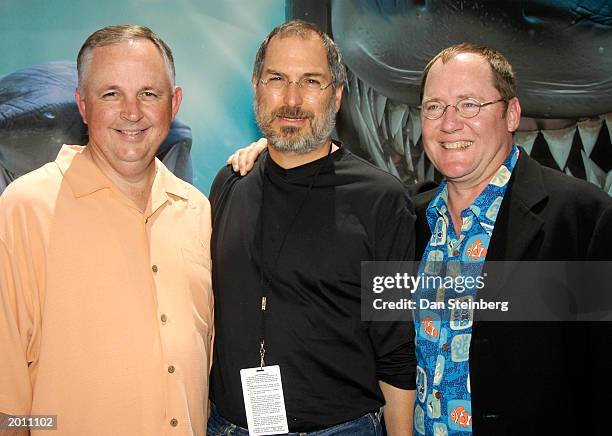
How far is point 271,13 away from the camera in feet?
10.7

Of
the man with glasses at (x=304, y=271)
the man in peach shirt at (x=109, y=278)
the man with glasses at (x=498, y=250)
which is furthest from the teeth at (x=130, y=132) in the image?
the man with glasses at (x=498, y=250)

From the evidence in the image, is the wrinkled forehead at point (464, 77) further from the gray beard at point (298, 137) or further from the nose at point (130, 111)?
the nose at point (130, 111)

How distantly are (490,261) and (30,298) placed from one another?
4.38 feet

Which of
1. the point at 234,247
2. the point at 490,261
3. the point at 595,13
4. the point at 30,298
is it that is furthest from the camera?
the point at 595,13

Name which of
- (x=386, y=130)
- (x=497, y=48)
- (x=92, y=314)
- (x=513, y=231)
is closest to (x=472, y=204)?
(x=513, y=231)

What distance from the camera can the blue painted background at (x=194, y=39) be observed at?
10.7ft

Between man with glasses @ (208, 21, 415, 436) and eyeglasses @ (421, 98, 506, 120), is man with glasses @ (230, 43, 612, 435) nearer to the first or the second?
eyeglasses @ (421, 98, 506, 120)

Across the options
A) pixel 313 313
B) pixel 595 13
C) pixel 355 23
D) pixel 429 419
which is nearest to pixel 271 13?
pixel 355 23

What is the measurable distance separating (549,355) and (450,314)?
301 millimetres

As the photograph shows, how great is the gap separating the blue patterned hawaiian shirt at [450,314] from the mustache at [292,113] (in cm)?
57

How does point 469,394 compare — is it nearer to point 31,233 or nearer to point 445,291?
point 445,291

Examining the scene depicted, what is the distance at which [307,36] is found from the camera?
2.07 meters

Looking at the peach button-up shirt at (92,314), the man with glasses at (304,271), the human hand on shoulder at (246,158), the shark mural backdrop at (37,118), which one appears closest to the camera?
the peach button-up shirt at (92,314)

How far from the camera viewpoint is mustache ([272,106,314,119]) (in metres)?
2.04
